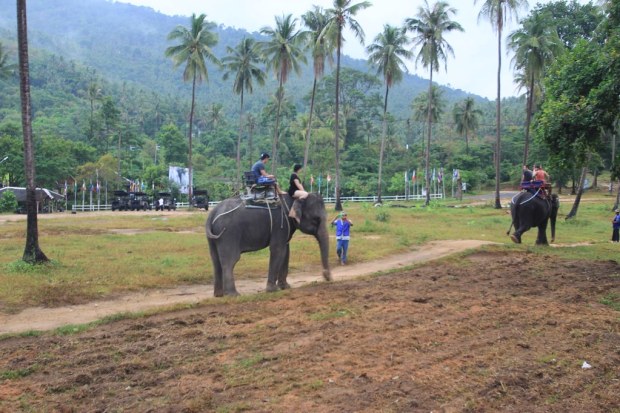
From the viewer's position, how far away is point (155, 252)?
17.1 metres

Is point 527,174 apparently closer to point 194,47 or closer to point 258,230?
point 258,230

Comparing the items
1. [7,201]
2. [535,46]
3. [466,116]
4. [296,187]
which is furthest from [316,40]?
[466,116]

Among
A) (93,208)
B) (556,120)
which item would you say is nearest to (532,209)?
(556,120)

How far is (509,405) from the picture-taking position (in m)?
5.01

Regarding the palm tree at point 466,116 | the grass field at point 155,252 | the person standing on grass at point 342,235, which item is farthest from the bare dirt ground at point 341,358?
the palm tree at point 466,116

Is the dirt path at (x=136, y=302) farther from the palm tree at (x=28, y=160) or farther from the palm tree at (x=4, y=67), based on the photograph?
the palm tree at (x=4, y=67)

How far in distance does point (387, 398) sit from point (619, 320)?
4.37m

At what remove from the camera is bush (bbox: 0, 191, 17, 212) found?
41.7 metres

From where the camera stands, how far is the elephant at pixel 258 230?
1084 cm

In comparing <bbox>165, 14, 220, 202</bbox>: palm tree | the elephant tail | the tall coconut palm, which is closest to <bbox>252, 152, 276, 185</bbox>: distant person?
the elephant tail

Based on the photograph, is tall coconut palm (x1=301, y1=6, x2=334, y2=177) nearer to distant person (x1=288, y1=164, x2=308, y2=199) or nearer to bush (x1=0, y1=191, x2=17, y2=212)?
bush (x1=0, y1=191, x2=17, y2=212)

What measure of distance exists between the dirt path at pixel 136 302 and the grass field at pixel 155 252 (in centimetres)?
45

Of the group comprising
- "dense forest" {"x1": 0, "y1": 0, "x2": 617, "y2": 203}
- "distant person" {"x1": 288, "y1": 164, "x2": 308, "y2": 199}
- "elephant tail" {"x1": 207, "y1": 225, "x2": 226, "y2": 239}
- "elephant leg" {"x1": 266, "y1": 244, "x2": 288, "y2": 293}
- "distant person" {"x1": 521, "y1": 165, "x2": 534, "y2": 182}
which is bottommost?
"elephant leg" {"x1": 266, "y1": 244, "x2": 288, "y2": 293}

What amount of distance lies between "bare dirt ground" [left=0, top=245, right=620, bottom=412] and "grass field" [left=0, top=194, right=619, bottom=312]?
10.4 feet
